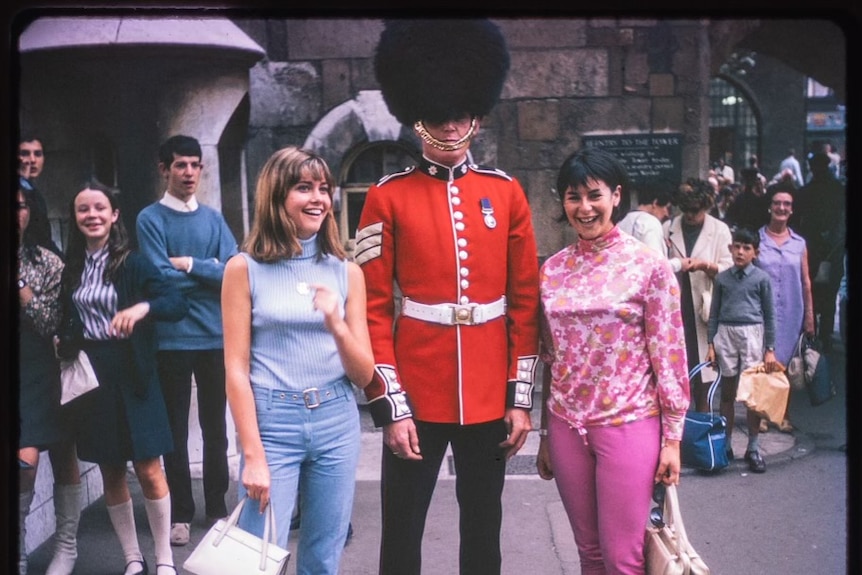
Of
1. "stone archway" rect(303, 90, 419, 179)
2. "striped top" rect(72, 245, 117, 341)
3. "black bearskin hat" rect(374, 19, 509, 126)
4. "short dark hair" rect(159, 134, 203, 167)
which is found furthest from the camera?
"stone archway" rect(303, 90, 419, 179)

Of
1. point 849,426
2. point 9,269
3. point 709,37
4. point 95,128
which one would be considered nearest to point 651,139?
point 709,37

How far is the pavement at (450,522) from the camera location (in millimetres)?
4004

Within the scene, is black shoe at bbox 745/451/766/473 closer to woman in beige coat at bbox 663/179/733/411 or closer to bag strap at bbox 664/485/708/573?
woman in beige coat at bbox 663/179/733/411

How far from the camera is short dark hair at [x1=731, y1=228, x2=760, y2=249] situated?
476cm

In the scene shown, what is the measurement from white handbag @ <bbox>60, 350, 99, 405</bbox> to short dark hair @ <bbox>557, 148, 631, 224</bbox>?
73.0 inches

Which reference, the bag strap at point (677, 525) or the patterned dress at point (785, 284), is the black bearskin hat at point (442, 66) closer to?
the bag strap at point (677, 525)

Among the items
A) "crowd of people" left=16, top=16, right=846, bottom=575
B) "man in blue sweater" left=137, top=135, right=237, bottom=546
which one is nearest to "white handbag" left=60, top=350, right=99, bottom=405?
"crowd of people" left=16, top=16, right=846, bottom=575

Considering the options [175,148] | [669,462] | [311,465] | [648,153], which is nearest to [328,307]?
[311,465]

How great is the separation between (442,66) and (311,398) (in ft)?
3.98

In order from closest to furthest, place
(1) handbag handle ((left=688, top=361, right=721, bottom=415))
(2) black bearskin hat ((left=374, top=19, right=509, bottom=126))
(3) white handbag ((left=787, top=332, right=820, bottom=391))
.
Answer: (2) black bearskin hat ((left=374, top=19, right=509, bottom=126))
(1) handbag handle ((left=688, top=361, right=721, bottom=415))
(3) white handbag ((left=787, top=332, right=820, bottom=391))

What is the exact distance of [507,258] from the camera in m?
3.34

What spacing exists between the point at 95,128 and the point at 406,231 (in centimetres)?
149

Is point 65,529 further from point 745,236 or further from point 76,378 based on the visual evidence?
point 745,236

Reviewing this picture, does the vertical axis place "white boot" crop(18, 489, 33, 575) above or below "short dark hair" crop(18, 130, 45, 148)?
below
